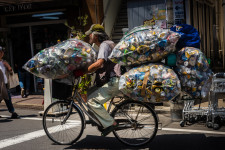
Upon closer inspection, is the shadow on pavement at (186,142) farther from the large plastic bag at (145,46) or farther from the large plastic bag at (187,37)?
the large plastic bag at (187,37)

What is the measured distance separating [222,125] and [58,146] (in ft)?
11.0

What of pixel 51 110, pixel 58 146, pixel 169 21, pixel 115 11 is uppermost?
pixel 115 11

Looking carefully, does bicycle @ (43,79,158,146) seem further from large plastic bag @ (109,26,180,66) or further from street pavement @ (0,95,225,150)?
large plastic bag @ (109,26,180,66)

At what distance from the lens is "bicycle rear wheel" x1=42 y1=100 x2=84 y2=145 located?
5.50 metres

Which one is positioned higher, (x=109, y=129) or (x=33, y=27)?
(x=33, y=27)

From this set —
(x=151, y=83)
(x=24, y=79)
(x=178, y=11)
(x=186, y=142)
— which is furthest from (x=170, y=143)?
(x=24, y=79)

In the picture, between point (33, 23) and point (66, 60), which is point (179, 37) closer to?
point (66, 60)

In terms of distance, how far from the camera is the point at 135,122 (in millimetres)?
5320

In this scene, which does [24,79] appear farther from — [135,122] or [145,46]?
[145,46]

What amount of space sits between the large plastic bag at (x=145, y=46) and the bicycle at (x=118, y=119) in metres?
0.81

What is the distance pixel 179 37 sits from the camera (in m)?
4.66

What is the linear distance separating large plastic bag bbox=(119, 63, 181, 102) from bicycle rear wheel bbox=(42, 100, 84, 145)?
3.93 ft

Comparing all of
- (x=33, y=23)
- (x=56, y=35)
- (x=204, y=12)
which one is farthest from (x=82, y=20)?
(x=204, y=12)

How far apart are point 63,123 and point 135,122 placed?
1.29m
